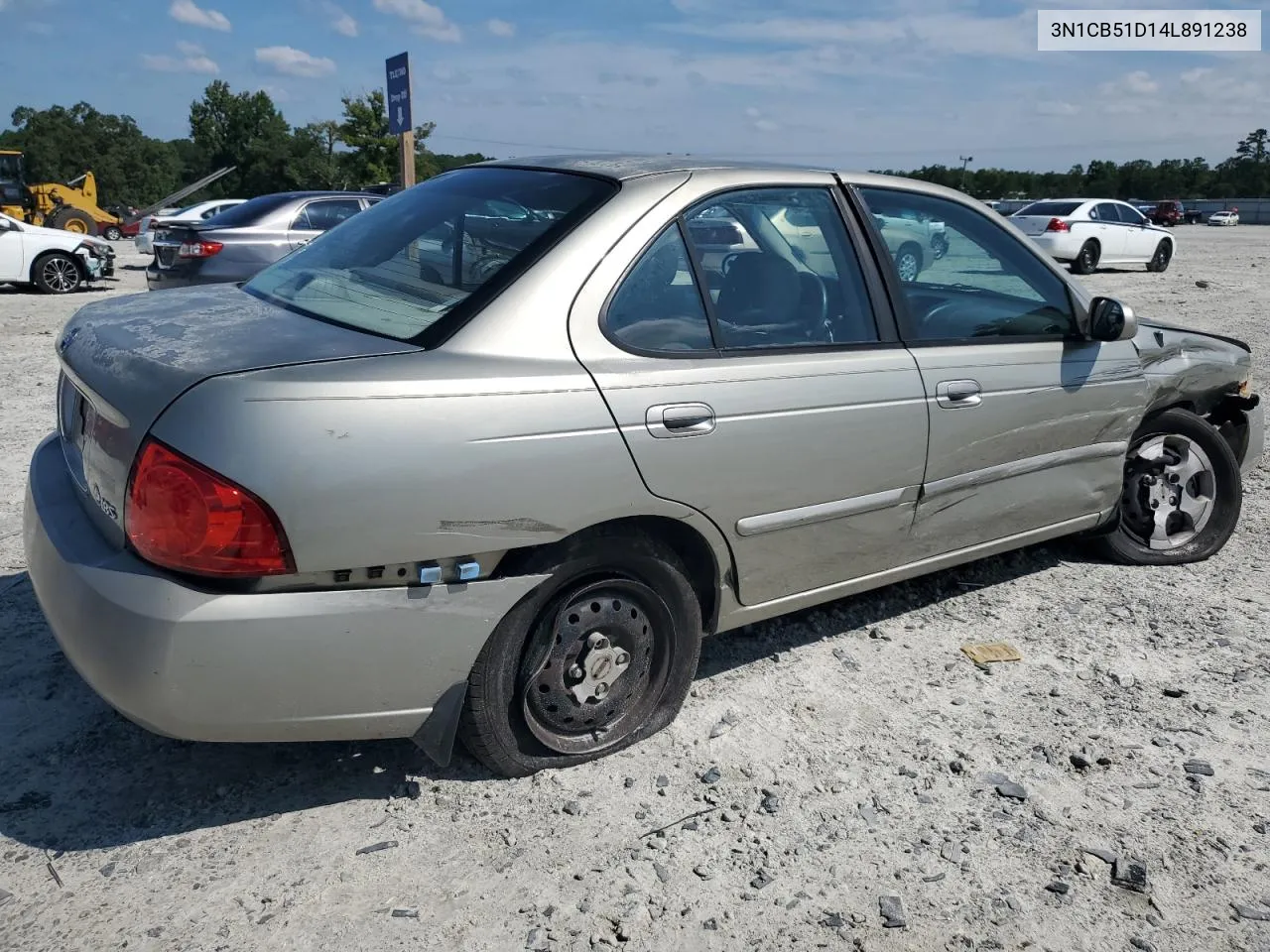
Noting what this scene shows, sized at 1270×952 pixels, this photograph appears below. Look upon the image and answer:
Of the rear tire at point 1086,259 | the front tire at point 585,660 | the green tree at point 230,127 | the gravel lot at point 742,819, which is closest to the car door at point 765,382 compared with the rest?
the front tire at point 585,660

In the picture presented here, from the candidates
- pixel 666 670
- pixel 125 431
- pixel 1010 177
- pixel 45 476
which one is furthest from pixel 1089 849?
pixel 1010 177

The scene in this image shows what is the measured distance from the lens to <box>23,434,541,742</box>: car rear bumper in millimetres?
2332

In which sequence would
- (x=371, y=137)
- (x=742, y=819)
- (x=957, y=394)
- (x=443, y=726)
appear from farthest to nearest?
(x=371, y=137), (x=957, y=394), (x=742, y=819), (x=443, y=726)

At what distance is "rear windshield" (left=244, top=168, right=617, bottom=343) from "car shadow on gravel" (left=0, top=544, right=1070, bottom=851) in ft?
4.10

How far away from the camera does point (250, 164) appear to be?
275 ft

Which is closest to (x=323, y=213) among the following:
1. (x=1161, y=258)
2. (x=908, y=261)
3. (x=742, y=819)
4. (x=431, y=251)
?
(x=431, y=251)

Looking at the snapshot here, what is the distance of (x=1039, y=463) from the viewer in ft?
12.9

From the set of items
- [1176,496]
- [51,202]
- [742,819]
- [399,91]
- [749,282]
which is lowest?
[742,819]

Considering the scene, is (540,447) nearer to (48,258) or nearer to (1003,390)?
(1003,390)

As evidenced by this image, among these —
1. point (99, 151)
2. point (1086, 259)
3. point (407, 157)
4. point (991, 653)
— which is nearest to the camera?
point (991, 653)

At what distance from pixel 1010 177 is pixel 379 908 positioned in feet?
309

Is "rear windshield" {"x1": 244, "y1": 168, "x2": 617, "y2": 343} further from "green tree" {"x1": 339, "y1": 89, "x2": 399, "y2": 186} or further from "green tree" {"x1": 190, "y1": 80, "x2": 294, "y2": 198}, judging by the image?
"green tree" {"x1": 190, "y1": 80, "x2": 294, "y2": 198}

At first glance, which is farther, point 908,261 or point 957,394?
point 908,261

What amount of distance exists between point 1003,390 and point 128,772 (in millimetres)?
3026
